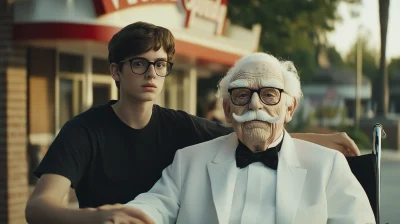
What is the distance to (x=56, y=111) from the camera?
11172mm

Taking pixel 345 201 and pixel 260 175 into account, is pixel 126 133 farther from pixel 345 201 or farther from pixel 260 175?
pixel 345 201

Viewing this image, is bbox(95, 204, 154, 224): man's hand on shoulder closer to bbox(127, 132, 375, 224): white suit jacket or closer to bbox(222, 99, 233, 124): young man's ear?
bbox(127, 132, 375, 224): white suit jacket

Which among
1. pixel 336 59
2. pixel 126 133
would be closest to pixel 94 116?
pixel 126 133

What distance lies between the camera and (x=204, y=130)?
4.11 metres

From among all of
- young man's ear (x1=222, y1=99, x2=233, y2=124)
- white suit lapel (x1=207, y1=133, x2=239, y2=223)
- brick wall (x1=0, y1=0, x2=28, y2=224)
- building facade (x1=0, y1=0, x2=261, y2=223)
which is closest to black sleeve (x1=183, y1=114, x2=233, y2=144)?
white suit lapel (x1=207, y1=133, x2=239, y2=223)

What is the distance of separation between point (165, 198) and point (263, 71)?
80 cm

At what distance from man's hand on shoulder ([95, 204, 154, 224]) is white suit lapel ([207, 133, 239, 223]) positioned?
0.53 metres

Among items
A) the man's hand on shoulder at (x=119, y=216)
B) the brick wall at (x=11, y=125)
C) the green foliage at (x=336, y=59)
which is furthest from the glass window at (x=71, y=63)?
the green foliage at (x=336, y=59)

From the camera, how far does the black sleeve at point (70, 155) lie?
3.36 metres

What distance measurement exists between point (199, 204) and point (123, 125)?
0.58m

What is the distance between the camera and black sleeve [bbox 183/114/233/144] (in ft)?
13.3

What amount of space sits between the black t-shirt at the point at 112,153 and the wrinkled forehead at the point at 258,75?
1.80 feet

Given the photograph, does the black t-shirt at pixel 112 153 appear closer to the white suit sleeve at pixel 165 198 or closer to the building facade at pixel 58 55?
the white suit sleeve at pixel 165 198

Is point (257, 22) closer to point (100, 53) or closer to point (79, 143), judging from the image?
point (100, 53)
